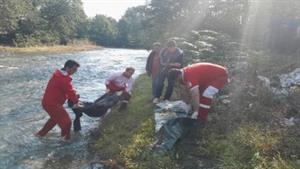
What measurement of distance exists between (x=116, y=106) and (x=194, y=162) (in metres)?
5.52

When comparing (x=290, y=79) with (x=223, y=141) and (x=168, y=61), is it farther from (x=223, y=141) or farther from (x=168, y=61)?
(x=223, y=141)

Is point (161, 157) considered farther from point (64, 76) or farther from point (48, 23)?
point (48, 23)

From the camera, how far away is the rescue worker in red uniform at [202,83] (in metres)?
9.30

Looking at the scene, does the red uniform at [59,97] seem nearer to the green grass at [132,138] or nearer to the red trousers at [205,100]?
the green grass at [132,138]

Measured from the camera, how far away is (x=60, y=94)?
34.3 ft

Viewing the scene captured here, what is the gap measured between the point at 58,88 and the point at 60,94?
0.58 ft

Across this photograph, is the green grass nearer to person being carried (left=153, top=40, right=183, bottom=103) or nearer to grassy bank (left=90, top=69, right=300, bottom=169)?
grassy bank (left=90, top=69, right=300, bottom=169)

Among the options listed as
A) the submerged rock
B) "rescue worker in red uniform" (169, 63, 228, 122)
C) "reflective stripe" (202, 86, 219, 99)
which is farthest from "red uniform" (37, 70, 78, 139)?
the submerged rock

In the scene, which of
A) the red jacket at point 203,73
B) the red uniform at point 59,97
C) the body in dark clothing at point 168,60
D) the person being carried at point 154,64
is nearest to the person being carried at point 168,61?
the body in dark clothing at point 168,60

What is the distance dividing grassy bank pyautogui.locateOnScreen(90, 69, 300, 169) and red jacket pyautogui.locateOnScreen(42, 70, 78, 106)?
1.40 m

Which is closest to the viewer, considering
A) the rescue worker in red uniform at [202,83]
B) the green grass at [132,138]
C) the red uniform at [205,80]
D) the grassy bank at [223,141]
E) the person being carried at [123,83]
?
the grassy bank at [223,141]

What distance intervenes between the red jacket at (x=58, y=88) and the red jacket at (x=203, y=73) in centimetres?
290

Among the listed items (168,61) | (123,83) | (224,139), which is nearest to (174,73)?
(224,139)

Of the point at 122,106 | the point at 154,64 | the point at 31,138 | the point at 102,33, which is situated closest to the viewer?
the point at 31,138
